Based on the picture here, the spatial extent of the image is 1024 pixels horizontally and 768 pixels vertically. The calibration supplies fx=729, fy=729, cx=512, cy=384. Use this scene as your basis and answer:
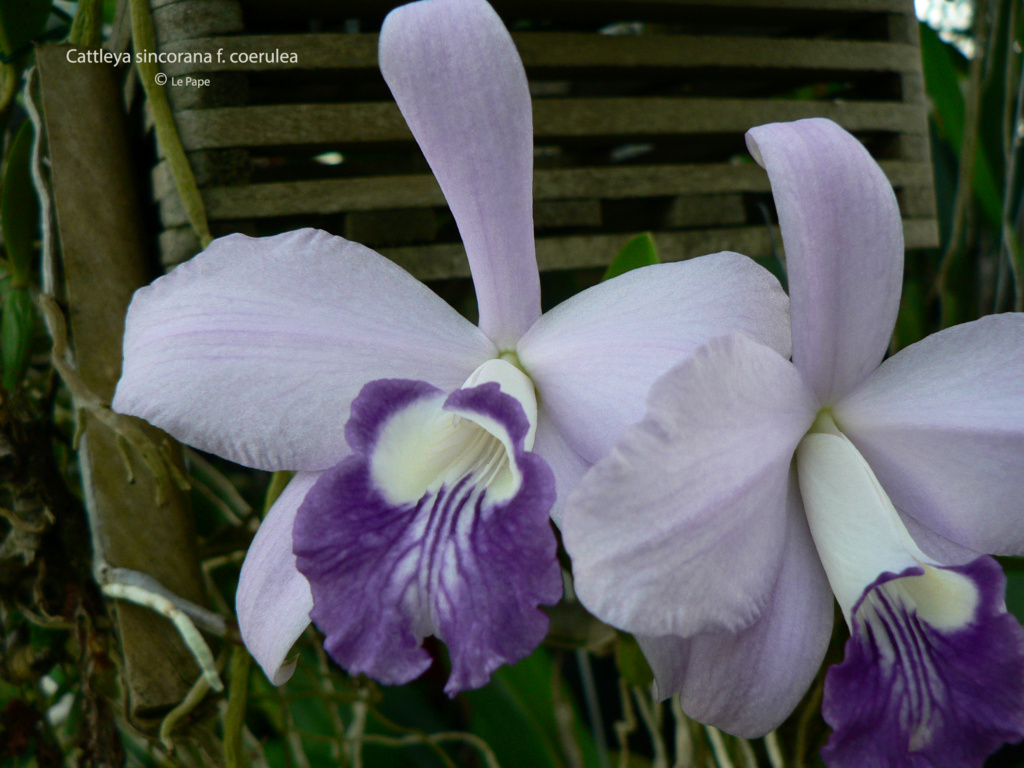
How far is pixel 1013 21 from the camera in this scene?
835 mm

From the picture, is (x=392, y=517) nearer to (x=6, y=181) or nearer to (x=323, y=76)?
(x=323, y=76)

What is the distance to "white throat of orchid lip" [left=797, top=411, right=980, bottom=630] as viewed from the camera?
39 cm

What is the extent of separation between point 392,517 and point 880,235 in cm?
33

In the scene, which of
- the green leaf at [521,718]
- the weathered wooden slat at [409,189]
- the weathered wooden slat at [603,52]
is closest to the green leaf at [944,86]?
the weathered wooden slat at [603,52]

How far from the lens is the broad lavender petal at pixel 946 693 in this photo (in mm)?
391

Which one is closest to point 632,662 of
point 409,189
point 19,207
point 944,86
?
point 409,189

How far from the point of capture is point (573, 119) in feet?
2.06

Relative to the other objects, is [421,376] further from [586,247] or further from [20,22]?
[20,22]

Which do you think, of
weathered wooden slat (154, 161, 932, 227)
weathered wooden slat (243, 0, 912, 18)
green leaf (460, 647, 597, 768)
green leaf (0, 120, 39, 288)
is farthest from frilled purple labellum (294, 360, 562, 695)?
green leaf (460, 647, 597, 768)

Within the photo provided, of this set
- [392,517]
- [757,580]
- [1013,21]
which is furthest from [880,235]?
[1013,21]

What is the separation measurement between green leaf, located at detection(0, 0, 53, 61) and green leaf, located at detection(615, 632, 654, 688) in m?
0.75

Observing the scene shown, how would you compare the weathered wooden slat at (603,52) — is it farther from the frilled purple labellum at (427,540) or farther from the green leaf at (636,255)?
the frilled purple labellum at (427,540)

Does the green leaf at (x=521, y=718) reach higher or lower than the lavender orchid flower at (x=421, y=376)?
lower

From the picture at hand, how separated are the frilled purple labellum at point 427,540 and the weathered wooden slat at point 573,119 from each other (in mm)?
262
